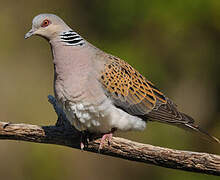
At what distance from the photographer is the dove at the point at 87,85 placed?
3463mm

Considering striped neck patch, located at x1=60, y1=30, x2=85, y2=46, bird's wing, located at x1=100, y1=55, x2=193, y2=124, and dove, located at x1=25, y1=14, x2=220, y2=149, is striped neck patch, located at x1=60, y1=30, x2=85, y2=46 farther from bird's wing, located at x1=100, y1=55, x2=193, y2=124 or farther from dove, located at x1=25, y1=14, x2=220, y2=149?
bird's wing, located at x1=100, y1=55, x2=193, y2=124

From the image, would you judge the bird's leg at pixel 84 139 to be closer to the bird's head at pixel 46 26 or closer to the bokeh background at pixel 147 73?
the bird's head at pixel 46 26

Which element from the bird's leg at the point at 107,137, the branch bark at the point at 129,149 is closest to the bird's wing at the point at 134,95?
the bird's leg at the point at 107,137

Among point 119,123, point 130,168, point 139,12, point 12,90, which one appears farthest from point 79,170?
point 119,123

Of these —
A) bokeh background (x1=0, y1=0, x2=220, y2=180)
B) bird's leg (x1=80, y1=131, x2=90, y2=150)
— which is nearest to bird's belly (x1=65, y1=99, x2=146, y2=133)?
bird's leg (x1=80, y1=131, x2=90, y2=150)

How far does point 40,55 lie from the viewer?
6.83 meters

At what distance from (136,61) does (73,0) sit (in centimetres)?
142

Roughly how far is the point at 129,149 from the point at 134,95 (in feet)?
1.65

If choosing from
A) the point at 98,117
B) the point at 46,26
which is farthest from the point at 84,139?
the point at 46,26

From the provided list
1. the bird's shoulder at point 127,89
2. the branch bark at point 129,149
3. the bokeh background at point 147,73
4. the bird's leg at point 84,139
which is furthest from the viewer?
the bokeh background at point 147,73

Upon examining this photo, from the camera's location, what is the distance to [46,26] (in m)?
3.51

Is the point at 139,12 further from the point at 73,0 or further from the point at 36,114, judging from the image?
the point at 36,114

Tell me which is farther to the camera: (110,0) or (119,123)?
(110,0)

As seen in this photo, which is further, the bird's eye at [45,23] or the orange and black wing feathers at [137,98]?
the orange and black wing feathers at [137,98]
